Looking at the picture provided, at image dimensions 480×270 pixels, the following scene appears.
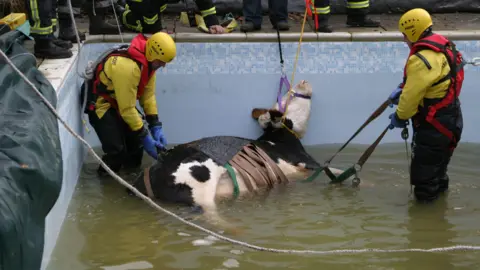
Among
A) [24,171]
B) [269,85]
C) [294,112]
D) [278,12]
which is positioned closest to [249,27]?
[278,12]

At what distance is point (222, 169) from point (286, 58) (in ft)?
6.54

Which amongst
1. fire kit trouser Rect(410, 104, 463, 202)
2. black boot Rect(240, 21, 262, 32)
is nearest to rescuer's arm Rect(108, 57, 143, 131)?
black boot Rect(240, 21, 262, 32)

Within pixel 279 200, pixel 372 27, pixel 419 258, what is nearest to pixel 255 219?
pixel 279 200

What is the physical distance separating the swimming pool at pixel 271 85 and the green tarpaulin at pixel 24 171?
2877 mm

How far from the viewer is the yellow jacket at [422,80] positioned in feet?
15.8

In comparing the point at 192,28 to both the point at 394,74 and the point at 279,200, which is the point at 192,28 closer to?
the point at 394,74

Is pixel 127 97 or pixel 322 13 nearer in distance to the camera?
pixel 127 97

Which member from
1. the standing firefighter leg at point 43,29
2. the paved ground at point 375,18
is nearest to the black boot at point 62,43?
the standing firefighter leg at point 43,29

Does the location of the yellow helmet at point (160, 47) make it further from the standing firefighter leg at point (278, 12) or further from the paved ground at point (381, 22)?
the standing firefighter leg at point (278, 12)

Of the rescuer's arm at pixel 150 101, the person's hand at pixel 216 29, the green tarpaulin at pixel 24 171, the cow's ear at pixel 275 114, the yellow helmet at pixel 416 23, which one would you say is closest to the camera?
the green tarpaulin at pixel 24 171

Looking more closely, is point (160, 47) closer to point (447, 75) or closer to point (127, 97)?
point (127, 97)

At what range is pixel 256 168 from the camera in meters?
5.57

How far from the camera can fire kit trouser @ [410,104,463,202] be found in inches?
200

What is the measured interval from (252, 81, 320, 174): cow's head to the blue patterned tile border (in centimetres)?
36
